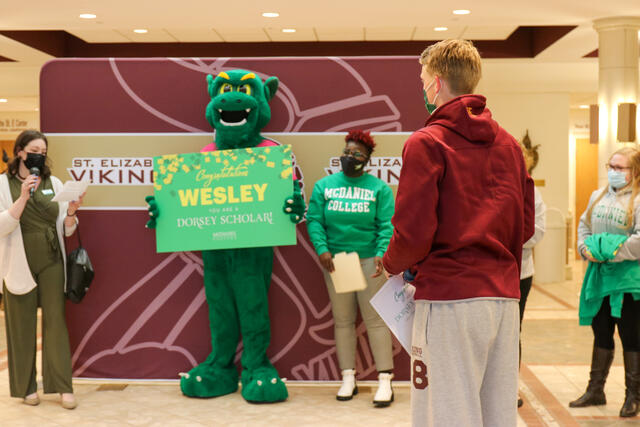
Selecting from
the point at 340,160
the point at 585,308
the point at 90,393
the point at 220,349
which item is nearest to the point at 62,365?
the point at 90,393

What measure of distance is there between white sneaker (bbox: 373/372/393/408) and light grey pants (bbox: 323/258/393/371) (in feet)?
0.15

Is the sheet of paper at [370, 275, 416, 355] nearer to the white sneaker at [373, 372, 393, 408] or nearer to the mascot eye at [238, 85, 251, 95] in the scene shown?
the white sneaker at [373, 372, 393, 408]

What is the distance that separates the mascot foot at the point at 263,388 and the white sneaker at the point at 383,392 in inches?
21.5

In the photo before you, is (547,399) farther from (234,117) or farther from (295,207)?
(234,117)

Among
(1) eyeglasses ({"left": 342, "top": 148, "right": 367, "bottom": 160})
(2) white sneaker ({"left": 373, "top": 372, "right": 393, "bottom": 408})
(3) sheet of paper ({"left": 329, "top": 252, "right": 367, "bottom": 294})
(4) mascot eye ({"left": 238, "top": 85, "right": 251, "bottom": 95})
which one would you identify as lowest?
(2) white sneaker ({"left": 373, "top": 372, "right": 393, "bottom": 408})

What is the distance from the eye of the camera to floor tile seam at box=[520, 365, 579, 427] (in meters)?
4.25

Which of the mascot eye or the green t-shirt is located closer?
the green t-shirt

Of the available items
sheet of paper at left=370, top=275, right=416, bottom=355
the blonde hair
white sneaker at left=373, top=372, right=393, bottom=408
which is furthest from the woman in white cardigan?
the blonde hair

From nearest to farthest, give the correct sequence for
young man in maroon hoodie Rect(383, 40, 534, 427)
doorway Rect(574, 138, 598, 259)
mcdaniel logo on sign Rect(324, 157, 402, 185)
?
young man in maroon hoodie Rect(383, 40, 534, 427)
mcdaniel logo on sign Rect(324, 157, 402, 185)
doorway Rect(574, 138, 598, 259)

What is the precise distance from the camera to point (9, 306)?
4418 mm

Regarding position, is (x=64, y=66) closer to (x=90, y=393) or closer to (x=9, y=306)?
(x=9, y=306)

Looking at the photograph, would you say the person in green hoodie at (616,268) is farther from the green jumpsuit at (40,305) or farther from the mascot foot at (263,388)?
the green jumpsuit at (40,305)

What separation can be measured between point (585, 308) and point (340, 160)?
164 cm

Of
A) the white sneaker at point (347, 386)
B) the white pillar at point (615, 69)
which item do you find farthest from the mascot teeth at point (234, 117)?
the white pillar at point (615, 69)
